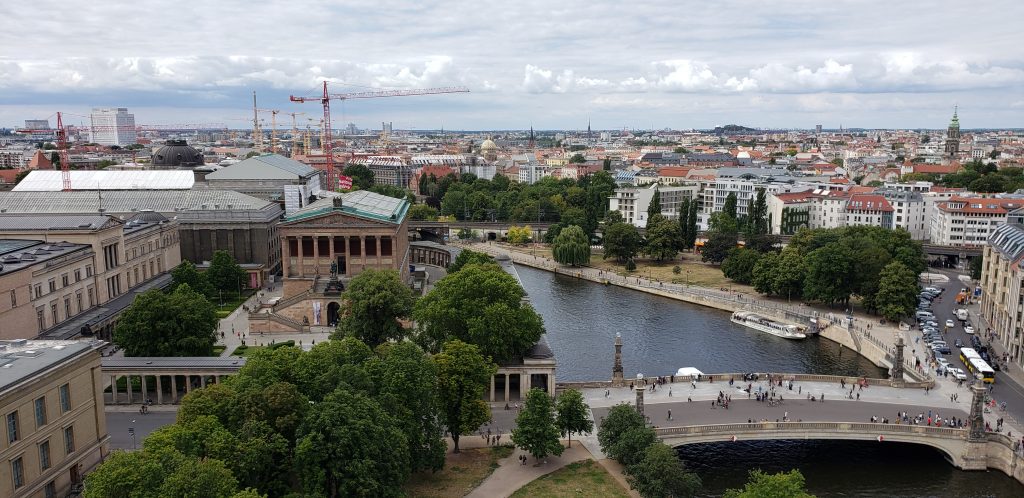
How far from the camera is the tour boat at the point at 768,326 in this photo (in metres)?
87.0

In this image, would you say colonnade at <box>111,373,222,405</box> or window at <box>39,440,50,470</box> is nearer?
window at <box>39,440,50,470</box>

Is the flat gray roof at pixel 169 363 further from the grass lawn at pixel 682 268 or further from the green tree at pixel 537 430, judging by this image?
the grass lawn at pixel 682 268

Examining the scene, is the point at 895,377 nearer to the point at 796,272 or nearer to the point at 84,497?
the point at 796,272

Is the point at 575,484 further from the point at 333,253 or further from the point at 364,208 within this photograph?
the point at 364,208

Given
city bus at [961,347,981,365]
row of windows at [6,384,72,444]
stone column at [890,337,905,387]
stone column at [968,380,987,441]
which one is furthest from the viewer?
city bus at [961,347,981,365]

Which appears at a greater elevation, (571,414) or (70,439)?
(70,439)

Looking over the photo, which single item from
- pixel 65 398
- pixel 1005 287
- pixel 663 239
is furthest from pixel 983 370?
pixel 65 398

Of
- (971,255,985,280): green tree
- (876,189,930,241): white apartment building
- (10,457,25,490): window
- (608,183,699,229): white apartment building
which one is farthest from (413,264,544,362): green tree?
(608,183,699,229): white apartment building

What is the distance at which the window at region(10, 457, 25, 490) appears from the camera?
38.0m

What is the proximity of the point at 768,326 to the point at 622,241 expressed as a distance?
137 feet

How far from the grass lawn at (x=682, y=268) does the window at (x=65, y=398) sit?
85112 millimetres

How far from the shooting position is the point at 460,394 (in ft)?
166

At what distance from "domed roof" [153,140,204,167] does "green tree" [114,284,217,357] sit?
93437mm

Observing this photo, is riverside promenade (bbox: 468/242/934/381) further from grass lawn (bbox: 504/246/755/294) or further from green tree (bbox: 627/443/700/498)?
green tree (bbox: 627/443/700/498)
